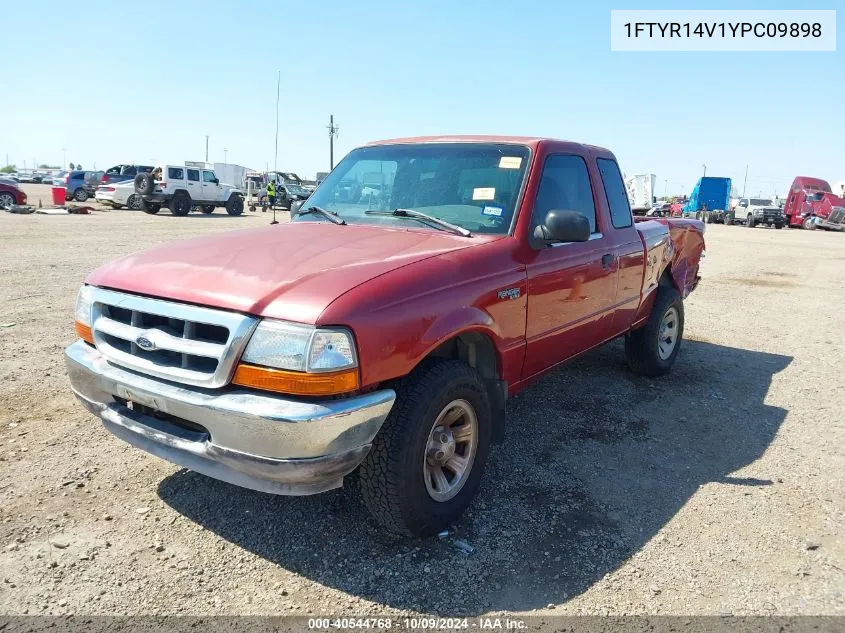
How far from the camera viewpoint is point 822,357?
6.57 metres

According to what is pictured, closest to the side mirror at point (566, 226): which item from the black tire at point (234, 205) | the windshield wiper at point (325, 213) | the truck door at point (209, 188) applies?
the windshield wiper at point (325, 213)

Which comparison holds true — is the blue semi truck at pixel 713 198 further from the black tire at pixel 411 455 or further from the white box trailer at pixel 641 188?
the black tire at pixel 411 455

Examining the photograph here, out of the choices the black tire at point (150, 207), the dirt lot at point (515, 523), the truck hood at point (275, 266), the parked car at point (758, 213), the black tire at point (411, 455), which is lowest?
the dirt lot at point (515, 523)

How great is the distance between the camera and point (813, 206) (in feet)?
120

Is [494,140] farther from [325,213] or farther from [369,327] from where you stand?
[369,327]

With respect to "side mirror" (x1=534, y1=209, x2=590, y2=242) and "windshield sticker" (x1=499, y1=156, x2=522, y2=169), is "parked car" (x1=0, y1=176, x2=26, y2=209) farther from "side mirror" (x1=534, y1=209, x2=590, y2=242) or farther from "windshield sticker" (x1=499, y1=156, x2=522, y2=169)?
"side mirror" (x1=534, y1=209, x2=590, y2=242)

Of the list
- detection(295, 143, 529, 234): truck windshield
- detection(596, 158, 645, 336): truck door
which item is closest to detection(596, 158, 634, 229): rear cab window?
detection(596, 158, 645, 336): truck door

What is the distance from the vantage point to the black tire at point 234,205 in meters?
26.1

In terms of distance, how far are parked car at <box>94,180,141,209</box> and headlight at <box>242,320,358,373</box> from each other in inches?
993

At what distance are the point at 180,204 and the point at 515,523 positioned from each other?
944 inches

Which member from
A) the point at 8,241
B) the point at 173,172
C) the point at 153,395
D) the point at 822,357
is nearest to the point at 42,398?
the point at 153,395

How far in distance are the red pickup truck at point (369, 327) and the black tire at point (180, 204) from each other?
21.9 meters

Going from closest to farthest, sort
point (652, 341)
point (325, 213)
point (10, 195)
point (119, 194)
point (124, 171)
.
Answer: point (325, 213), point (652, 341), point (10, 195), point (119, 194), point (124, 171)

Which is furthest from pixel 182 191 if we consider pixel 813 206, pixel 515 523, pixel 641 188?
pixel 813 206
